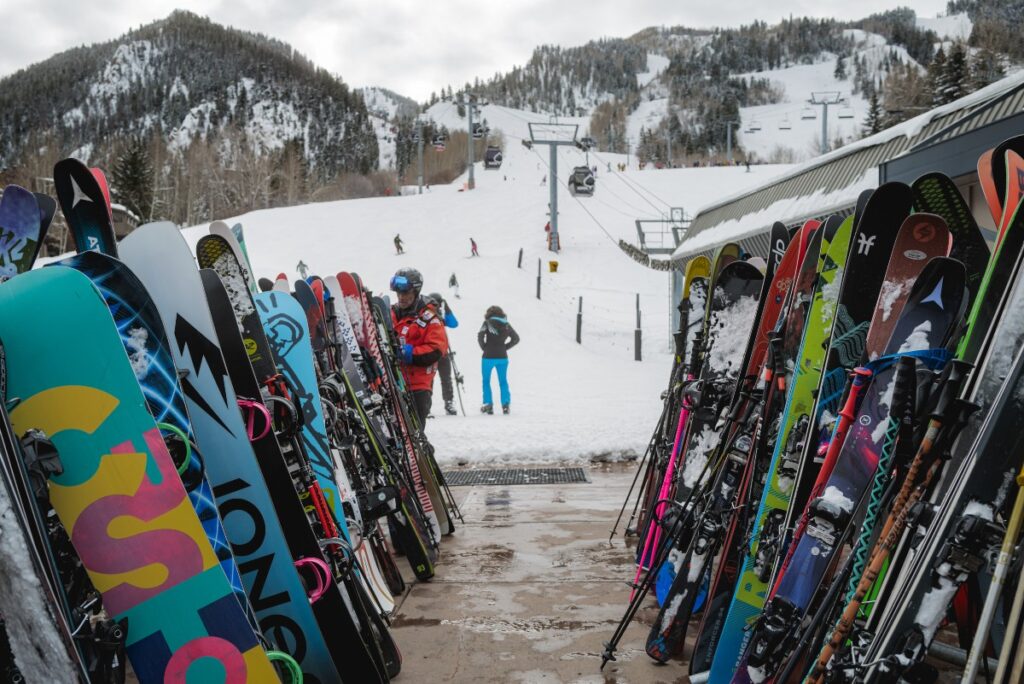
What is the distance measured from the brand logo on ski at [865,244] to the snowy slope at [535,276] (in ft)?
16.6

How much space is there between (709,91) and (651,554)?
399 feet

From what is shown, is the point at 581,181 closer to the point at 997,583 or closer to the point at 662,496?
the point at 662,496

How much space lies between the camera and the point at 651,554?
3.90m

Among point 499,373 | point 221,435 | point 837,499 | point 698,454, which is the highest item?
point 221,435

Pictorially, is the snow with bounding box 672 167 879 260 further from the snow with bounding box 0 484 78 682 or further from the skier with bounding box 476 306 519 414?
the snow with bounding box 0 484 78 682

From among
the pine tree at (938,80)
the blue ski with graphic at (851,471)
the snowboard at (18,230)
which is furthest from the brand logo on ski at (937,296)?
the pine tree at (938,80)

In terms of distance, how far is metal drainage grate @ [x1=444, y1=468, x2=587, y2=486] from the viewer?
6.70 metres

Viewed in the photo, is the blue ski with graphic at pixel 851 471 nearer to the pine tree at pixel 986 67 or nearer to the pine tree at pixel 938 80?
the pine tree at pixel 938 80

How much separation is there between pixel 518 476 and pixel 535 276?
20163 mm

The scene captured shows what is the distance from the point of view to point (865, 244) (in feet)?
8.38

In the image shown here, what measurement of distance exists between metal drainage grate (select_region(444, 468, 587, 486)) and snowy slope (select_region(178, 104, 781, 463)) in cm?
39

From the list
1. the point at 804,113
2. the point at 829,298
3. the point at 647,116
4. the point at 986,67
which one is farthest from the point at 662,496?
the point at 647,116

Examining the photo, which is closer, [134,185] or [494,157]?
[134,185]

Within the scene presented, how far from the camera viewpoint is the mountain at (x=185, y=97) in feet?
367
